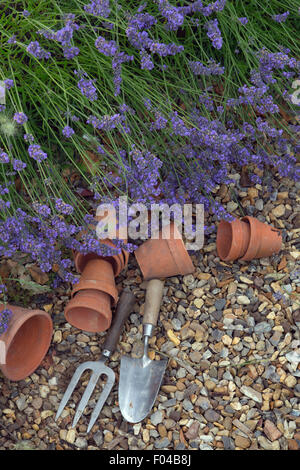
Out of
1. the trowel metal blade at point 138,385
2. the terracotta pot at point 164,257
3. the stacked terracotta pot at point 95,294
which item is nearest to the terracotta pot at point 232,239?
the terracotta pot at point 164,257

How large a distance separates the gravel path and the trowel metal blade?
4 cm

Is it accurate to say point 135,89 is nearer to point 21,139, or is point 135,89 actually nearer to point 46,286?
point 21,139

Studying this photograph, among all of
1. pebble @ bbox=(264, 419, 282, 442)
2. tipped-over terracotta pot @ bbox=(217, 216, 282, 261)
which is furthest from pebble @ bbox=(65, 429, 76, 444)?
tipped-over terracotta pot @ bbox=(217, 216, 282, 261)

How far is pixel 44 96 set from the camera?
2.55m

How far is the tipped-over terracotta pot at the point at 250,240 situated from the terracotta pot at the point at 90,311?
1.91ft

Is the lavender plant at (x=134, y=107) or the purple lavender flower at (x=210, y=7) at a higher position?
the purple lavender flower at (x=210, y=7)

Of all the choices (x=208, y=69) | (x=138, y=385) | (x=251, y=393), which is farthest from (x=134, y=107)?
(x=251, y=393)

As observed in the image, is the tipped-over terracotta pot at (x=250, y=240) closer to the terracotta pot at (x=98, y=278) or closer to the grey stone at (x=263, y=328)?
the grey stone at (x=263, y=328)

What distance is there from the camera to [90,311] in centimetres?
249

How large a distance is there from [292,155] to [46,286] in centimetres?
131

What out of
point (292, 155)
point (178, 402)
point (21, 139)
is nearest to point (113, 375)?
point (178, 402)

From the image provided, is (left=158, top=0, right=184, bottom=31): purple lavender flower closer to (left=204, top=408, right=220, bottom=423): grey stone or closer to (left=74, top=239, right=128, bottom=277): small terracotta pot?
(left=74, top=239, right=128, bottom=277): small terracotta pot

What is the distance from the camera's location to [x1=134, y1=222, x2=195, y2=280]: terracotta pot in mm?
2516

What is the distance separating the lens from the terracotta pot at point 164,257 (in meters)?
2.52
